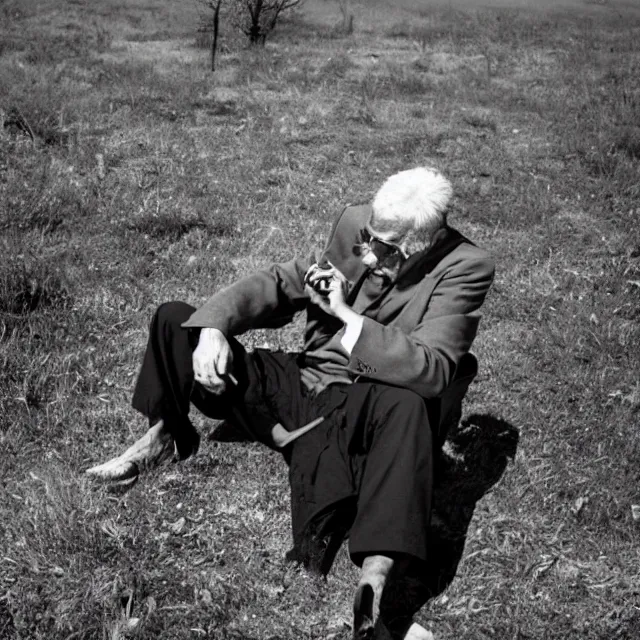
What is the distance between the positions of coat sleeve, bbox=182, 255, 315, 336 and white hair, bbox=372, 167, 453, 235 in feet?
1.97

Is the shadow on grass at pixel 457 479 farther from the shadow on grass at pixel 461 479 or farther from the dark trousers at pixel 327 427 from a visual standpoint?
the dark trousers at pixel 327 427

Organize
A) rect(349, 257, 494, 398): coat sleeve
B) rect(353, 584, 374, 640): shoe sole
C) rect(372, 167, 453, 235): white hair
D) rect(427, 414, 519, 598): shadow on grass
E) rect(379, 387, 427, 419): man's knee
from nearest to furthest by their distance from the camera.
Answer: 1. rect(353, 584, 374, 640): shoe sole
2. rect(379, 387, 427, 419): man's knee
3. rect(349, 257, 494, 398): coat sleeve
4. rect(372, 167, 453, 235): white hair
5. rect(427, 414, 519, 598): shadow on grass

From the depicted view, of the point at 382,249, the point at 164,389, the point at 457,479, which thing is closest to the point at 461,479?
the point at 457,479

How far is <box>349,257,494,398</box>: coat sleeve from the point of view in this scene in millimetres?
3131

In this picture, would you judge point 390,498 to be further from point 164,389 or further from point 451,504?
point 164,389

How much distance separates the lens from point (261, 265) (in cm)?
599

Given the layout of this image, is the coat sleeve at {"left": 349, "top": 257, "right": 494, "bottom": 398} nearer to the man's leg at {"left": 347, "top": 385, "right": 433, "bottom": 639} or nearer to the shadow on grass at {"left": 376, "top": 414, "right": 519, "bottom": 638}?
the man's leg at {"left": 347, "top": 385, "right": 433, "bottom": 639}

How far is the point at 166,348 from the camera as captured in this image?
3.49 metres

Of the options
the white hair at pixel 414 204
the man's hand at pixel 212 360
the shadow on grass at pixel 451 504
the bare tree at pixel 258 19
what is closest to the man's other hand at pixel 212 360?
the man's hand at pixel 212 360

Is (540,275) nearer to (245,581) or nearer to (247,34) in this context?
(245,581)

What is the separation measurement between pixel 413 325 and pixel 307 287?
A: 51 centimetres

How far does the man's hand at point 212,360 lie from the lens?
3.34 m

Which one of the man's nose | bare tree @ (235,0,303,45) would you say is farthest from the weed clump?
bare tree @ (235,0,303,45)

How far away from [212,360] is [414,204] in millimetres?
1102
